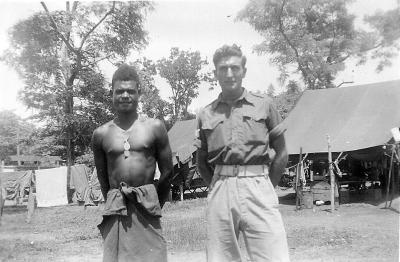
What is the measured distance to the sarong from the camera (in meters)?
2.93

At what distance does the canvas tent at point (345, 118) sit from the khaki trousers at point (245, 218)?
397 inches

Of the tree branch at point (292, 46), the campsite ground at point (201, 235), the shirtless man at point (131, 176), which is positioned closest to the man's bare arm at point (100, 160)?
the shirtless man at point (131, 176)

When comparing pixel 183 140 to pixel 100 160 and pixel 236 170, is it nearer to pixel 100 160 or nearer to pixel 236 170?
pixel 100 160

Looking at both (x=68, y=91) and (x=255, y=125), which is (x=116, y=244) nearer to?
(x=255, y=125)

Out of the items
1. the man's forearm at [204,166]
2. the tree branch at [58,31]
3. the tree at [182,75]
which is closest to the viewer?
the man's forearm at [204,166]

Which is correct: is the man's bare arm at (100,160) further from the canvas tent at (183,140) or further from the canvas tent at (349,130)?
the canvas tent at (183,140)

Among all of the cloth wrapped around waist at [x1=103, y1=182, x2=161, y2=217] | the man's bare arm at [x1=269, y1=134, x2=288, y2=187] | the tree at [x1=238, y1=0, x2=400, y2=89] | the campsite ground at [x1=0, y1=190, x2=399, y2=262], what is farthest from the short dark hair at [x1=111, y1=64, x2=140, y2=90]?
the tree at [x1=238, y1=0, x2=400, y2=89]

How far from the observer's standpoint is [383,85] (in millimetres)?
14492

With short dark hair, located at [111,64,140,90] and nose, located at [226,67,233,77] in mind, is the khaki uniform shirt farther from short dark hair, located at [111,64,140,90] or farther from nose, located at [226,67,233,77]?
short dark hair, located at [111,64,140,90]

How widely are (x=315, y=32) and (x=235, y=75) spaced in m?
24.6

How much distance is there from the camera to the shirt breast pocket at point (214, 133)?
312 cm

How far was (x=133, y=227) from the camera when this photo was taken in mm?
2967

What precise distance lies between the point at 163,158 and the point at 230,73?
767 millimetres

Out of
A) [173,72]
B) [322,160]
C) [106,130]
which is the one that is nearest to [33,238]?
[106,130]
